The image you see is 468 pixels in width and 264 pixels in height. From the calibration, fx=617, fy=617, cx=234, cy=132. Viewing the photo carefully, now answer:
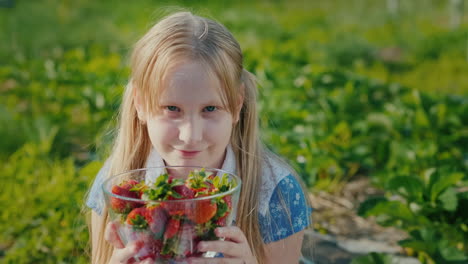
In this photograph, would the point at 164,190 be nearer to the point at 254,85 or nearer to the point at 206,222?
the point at 206,222

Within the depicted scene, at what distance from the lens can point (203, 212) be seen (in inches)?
51.2

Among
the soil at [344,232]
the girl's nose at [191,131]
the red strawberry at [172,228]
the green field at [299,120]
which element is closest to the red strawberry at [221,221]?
the red strawberry at [172,228]

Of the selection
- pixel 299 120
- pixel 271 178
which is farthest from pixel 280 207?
pixel 299 120

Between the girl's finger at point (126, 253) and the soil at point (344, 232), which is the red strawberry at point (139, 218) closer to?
the girl's finger at point (126, 253)

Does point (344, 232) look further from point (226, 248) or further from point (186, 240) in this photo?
point (186, 240)

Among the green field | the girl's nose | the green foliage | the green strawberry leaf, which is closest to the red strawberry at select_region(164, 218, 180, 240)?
the girl's nose

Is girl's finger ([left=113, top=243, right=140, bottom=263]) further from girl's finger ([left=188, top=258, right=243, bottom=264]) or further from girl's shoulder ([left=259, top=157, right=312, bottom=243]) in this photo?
→ girl's shoulder ([left=259, top=157, right=312, bottom=243])

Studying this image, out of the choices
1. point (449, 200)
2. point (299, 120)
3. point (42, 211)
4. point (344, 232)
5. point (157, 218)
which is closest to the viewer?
point (157, 218)

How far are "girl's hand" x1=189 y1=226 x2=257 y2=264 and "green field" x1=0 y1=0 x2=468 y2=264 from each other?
3.27 ft

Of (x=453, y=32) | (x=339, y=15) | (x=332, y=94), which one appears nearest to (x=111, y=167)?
(x=332, y=94)

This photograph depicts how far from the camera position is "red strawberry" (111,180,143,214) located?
130cm

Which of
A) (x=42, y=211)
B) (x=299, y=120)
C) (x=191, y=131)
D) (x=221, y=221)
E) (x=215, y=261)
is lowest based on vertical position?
(x=42, y=211)

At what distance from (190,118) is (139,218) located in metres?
0.47

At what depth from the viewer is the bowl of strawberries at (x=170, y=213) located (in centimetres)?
127
